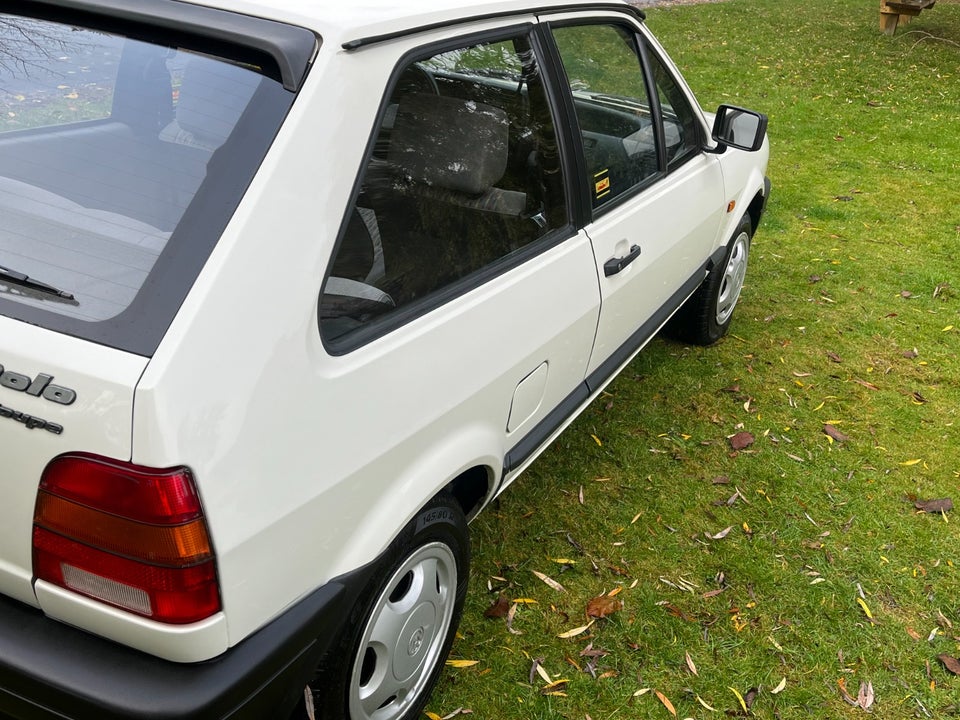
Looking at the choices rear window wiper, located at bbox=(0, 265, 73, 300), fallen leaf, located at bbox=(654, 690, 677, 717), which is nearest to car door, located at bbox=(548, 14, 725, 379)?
fallen leaf, located at bbox=(654, 690, 677, 717)

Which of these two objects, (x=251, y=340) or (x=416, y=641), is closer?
(x=251, y=340)

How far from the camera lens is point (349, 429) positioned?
71.2 inches

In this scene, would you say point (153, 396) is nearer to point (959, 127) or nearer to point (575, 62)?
point (575, 62)

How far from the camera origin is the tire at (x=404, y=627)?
2.03 metres

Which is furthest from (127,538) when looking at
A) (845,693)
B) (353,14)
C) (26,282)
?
(845,693)

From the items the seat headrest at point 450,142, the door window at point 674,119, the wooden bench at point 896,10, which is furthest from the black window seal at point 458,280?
the wooden bench at point 896,10

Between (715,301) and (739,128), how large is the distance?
1.03 metres

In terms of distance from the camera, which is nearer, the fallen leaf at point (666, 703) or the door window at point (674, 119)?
the fallen leaf at point (666, 703)

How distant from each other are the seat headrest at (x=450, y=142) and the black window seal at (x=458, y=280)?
0.11m

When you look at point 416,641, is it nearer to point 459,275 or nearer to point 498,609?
point 498,609

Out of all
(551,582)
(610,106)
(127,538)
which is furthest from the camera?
(610,106)

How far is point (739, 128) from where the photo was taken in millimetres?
3854

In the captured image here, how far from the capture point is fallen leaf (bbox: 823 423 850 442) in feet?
13.4

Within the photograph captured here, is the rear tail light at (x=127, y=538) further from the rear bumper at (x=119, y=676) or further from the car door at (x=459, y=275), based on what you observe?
the car door at (x=459, y=275)
